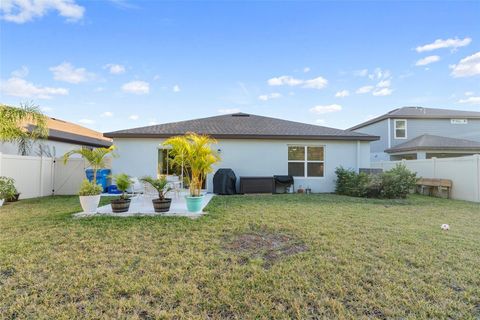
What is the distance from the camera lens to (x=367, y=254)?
12.2 feet

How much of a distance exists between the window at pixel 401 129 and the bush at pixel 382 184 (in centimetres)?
1070

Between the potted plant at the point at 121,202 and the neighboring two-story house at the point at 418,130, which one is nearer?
the potted plant at the point at 121,202

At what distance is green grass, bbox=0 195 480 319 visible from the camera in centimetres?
237

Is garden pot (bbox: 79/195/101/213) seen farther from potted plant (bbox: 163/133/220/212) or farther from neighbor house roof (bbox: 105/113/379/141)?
neighbor house roof (bbox: 105/113/379/141)

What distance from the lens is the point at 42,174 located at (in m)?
10.0

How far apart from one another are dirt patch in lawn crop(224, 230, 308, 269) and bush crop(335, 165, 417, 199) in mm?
6742

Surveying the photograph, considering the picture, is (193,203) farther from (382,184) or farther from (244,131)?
(382,184)

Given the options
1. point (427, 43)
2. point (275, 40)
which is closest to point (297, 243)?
point (275, 40)

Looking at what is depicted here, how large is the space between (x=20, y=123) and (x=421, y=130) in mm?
25581

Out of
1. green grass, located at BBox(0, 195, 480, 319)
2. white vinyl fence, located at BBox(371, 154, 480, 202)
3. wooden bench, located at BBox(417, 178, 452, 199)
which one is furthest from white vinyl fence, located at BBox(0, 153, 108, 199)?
white vinyl fence, located at BBox(371, 154, 480, 202)

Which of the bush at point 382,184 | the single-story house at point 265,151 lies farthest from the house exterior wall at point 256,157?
the bush at point 382,184

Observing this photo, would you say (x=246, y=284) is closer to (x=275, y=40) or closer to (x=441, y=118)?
(x=275, y=40)

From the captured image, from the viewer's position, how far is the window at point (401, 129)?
1882 cm

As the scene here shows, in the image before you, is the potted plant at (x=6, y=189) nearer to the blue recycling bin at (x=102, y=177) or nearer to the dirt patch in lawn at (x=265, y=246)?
the blue recycling bin at (x=102, y=177)
